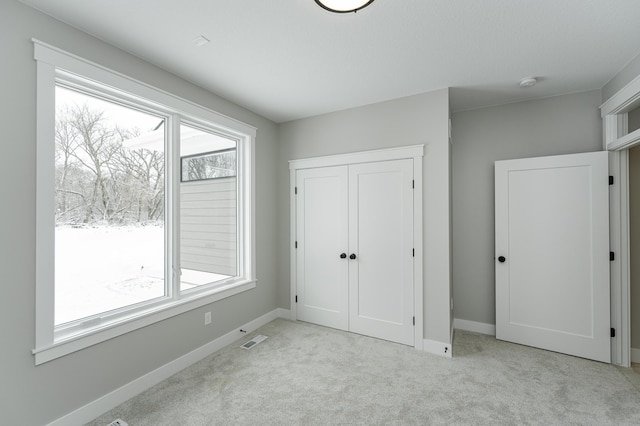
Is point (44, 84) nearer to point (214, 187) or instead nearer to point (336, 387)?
point (214, 187)

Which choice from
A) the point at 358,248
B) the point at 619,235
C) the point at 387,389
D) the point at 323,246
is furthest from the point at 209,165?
the point at 619,235

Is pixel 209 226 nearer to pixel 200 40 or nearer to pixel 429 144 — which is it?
pixel 200 40

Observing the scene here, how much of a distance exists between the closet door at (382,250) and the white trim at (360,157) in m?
0.07

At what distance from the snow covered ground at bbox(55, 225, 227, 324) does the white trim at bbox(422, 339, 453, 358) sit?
2.68 meters

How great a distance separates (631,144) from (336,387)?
328cm

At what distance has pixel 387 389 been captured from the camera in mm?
2273

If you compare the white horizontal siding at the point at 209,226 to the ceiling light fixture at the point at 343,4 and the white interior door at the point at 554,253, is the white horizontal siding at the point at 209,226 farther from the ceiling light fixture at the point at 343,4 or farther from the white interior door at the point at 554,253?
the white interior door at the point at 554,253

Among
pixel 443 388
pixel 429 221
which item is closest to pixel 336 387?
pixel 443 388

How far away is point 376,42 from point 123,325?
2.89 meters

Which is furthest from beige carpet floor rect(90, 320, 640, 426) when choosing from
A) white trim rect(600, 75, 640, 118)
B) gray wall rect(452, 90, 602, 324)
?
white trim rect(600, 75, 640, 118)

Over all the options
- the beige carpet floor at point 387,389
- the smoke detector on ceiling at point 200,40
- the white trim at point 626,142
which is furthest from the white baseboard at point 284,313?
the white trim at point 626,142

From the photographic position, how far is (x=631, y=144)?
2432 mm

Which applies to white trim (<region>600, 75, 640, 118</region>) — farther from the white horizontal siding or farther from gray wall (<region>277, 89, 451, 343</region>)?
the white horizontal siding

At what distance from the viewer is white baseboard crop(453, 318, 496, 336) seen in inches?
130
